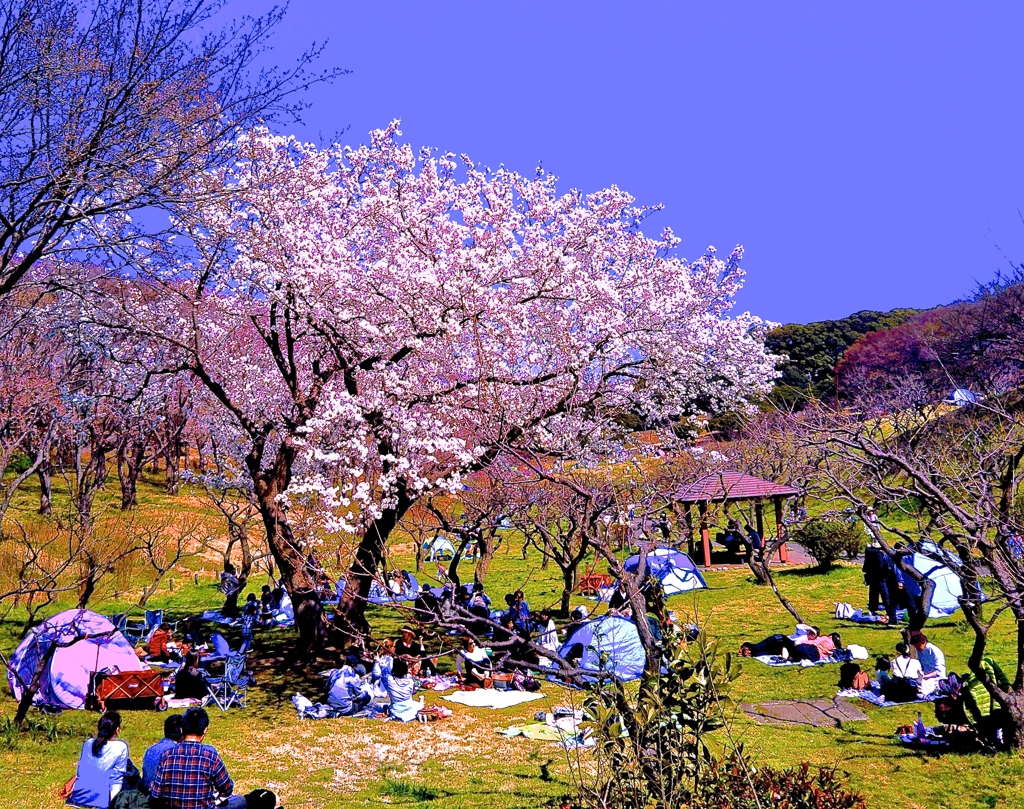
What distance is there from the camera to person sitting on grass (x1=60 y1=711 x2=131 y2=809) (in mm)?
7523

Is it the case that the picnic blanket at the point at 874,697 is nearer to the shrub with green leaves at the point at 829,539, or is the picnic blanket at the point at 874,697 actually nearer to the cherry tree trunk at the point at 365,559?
the cherry tree trunk at the point at 365,559

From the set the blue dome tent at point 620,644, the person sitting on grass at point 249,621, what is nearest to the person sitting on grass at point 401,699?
the blue dome tent at point 620,644

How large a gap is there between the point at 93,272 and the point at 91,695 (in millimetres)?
6589

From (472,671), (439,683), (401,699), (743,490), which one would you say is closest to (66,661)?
(401,699)

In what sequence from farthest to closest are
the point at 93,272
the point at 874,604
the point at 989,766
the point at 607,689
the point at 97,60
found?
1. the point at 874,604
2. the point at 93,272
3. the point at 989,766
4. the point at 97,60
5. the point at 607,689

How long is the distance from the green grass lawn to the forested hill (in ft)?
145

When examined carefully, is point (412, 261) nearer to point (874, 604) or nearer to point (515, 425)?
point (515, 425)

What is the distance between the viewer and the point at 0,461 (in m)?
13.0

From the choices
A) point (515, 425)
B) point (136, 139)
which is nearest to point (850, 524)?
point (515, 425)

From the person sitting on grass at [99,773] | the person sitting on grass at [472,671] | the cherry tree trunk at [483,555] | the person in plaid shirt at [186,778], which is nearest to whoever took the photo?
the person in plaid shirt at [186,778]

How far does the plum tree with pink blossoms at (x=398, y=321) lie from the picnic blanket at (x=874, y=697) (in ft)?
21.0

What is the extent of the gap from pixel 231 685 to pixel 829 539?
17856mm

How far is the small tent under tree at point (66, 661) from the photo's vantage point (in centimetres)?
1185

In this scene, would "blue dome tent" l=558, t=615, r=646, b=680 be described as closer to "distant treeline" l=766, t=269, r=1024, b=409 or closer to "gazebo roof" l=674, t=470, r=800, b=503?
"gazebo roof" l=674, t=470, r=800, b=503
